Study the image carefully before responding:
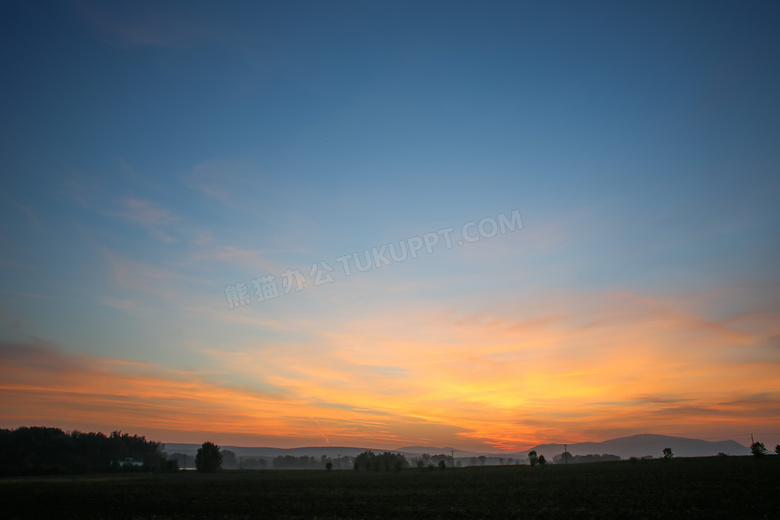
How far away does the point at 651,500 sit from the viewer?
26.0 meters

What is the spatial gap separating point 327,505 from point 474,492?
12678mm

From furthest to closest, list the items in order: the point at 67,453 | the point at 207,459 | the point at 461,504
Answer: the point at 67,453 < the point at 207,459 < the point at 461,504

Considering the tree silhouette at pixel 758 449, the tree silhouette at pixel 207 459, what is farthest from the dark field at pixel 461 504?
the tree silhouette at pixel 207 459

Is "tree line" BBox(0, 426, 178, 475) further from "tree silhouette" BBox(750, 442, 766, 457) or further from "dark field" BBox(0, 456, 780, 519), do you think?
"tree silhouette" BBox(750, 442, 766, 457)

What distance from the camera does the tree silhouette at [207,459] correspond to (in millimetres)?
92938

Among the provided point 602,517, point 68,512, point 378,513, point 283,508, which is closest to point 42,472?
point 68,512

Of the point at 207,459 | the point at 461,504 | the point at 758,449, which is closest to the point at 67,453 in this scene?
the point at 207,459

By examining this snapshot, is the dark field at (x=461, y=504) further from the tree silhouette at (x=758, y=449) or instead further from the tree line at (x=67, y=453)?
the tree line at (x=67, y=453)

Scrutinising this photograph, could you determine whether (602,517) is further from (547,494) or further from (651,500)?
(547,494)

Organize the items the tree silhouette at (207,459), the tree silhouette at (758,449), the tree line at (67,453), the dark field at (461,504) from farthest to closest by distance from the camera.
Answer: the tree silhouette at (207,459)
the tree line at (67,453)
the tree silhouette at (758,449)
the dark field at (461,504)

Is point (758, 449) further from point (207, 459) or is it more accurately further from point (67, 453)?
point (67, 453)

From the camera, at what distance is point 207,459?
307ft

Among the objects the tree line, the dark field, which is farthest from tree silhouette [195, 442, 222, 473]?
the dark field

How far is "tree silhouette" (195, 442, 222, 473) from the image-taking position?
92938 mm
